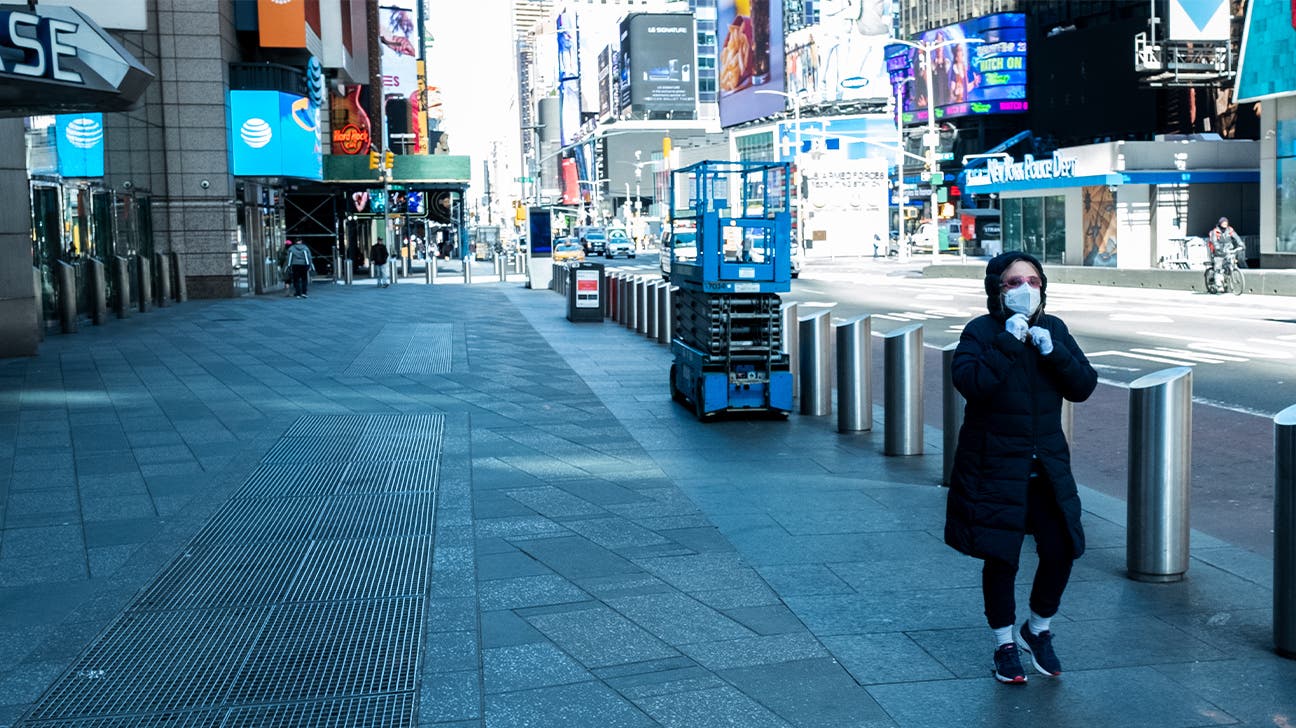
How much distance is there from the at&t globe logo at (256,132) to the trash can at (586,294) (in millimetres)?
18710

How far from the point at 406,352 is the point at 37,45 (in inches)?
296

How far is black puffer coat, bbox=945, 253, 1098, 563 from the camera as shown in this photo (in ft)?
17.0

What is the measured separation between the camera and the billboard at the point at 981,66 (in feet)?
281

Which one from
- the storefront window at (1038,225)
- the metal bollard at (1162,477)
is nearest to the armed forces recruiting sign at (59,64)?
the metal bollard at (1162,477)

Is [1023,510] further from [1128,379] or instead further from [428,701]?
[1128,379]

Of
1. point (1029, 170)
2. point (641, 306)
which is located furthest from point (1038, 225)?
point (641, 306)

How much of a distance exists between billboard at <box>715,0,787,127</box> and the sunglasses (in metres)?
122

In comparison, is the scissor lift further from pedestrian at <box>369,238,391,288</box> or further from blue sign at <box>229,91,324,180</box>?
pedestrian at <box>369,238,391,288</box>

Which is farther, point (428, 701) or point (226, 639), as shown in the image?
point (226, 639)

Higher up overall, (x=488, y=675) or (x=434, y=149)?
(x=434, y=149)

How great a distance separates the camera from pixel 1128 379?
1559cm

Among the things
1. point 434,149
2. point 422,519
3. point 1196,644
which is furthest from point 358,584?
point 434,149

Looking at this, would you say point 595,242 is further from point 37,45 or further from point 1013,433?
point 1013,433

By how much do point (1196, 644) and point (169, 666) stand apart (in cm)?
433
